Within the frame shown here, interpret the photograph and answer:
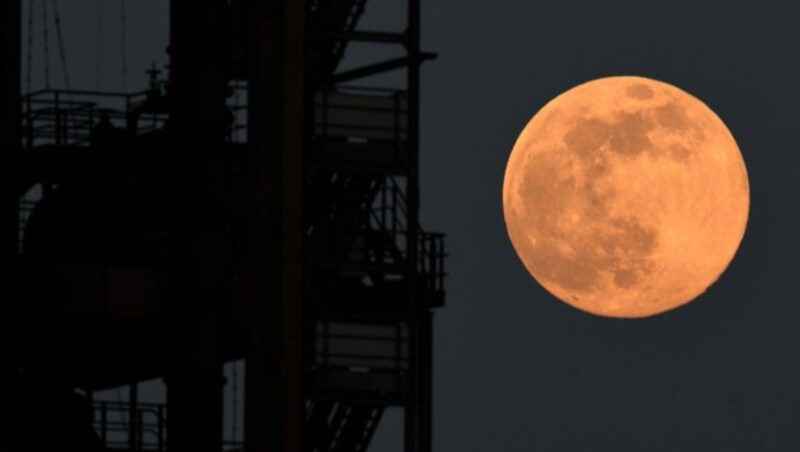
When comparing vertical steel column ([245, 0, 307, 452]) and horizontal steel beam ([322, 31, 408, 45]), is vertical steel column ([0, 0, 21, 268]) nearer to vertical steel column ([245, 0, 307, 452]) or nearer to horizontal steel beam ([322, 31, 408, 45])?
→ vertical steel column ([245, 0, 307, 452])

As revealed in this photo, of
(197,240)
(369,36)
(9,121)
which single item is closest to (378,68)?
(369,36)

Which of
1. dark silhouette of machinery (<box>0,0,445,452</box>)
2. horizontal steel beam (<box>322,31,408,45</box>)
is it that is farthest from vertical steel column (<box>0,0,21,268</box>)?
horizontal steel beam (<box>322,31,408,45</box>)

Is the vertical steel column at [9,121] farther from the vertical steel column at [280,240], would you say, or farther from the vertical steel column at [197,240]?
the vertical steel column at [280,240]

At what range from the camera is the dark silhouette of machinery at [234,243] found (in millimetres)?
64125

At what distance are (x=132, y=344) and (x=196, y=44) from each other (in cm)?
613

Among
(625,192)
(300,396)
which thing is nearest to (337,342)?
(300,396)

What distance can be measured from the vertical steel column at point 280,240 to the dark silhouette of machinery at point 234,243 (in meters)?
0.04

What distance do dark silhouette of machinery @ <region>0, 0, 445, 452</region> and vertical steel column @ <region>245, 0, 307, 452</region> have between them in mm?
36

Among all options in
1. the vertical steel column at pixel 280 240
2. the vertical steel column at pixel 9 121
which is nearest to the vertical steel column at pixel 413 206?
the vertical steel column at pixel 280 240

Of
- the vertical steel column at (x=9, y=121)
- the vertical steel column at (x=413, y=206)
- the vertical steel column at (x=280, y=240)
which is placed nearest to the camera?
the vertical steel column at (x=413, y=206)

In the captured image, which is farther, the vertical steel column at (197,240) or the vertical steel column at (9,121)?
the vertical steel column at (9,121)

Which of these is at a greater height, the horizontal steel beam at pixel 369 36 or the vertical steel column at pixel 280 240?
the horizontal steel beam at pixel 369 36

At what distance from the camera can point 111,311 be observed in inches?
2520

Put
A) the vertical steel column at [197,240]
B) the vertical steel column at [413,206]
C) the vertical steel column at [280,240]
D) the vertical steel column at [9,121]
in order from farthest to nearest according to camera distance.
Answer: the vertical steel column at [9,121] < the vertical steel column at [197,240] < the vertical steel column at [280,240] < the vertical steel column at [413,206]
